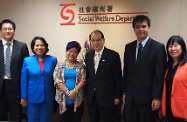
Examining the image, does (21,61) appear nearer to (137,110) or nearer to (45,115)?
(45,115)

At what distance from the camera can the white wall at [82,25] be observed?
371 cm

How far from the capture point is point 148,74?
266 cm

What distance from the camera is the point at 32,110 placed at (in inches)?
123

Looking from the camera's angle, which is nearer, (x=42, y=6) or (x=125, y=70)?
(x=125, y=70)

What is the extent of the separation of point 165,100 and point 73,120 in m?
1.24

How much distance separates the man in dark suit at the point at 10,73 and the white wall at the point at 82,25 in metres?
1.11

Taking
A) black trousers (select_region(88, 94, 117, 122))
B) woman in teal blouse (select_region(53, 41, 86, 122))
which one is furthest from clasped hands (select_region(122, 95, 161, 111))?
woman in teal blouse (select_region(53, 41, 86, 122))

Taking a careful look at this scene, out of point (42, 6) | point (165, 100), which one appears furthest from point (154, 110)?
point (42, 6)

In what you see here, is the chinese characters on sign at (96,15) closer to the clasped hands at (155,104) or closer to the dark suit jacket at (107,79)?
the dark suit jacket at (107,79)

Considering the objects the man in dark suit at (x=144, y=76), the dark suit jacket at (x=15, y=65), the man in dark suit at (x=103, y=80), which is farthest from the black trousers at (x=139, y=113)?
the dark suit jacket at (x=15, y=65)

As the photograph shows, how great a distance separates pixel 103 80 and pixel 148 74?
59 cm

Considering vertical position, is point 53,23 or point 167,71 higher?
point 53,23

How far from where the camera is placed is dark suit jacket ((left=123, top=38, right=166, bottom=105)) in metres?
2.61

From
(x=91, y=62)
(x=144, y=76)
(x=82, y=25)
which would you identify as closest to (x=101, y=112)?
(x=91, y=62)
